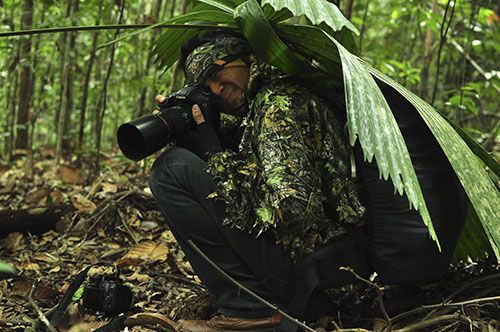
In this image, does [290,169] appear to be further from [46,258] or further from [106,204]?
[106,204]

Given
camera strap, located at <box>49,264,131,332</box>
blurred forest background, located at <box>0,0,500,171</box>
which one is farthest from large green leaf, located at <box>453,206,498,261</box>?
blurred forest background, located at <box>0,0,500,171</box>

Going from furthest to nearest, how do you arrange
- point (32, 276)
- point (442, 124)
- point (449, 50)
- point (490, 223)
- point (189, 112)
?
point (449, 50) → point (32, 276) → point (189, 112) → point (442, 124) → point (490, 223)

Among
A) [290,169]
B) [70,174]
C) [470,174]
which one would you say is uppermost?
[470,174]

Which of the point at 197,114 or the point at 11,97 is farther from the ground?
the point at 197,114

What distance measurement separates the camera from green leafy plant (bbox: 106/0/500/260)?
5.47ft

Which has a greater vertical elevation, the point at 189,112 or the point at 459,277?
the point at 189,112

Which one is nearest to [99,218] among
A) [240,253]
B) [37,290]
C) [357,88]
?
[37,290]

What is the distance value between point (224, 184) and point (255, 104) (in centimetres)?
33

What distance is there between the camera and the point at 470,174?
1850mm

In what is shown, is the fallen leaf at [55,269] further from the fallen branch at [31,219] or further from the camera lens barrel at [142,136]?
the camera lens barrel at [142,136]

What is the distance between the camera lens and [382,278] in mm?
2258

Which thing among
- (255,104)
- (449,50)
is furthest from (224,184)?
(449,50)

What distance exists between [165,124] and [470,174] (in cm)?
112

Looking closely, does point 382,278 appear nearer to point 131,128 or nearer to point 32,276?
point 131,128
